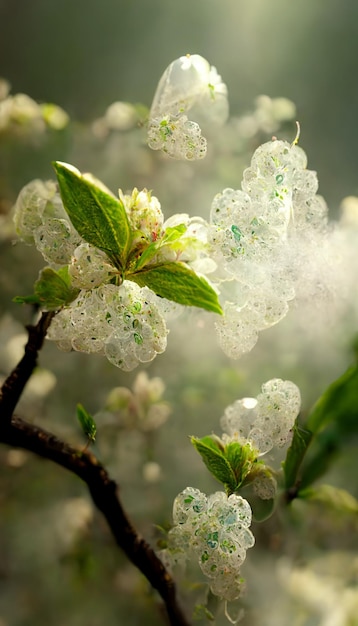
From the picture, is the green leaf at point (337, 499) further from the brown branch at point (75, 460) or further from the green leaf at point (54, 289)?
the green leaf at point (54, 289)

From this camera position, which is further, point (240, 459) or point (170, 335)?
point (170, 335)

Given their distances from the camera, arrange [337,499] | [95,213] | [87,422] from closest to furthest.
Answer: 1. [95,213]
2. [87,422]
3. [337,499]

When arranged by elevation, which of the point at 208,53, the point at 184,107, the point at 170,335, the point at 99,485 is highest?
the point at 208,53

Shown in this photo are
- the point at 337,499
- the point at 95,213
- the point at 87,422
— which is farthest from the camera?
the point at 337,499

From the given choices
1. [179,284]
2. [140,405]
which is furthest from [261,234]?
[140,405]

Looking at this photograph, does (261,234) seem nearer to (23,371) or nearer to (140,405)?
(23,371)

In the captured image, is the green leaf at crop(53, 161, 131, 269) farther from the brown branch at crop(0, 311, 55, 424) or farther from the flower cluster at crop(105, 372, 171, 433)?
the flower cluster at crop(105, 372, 171, 433)
